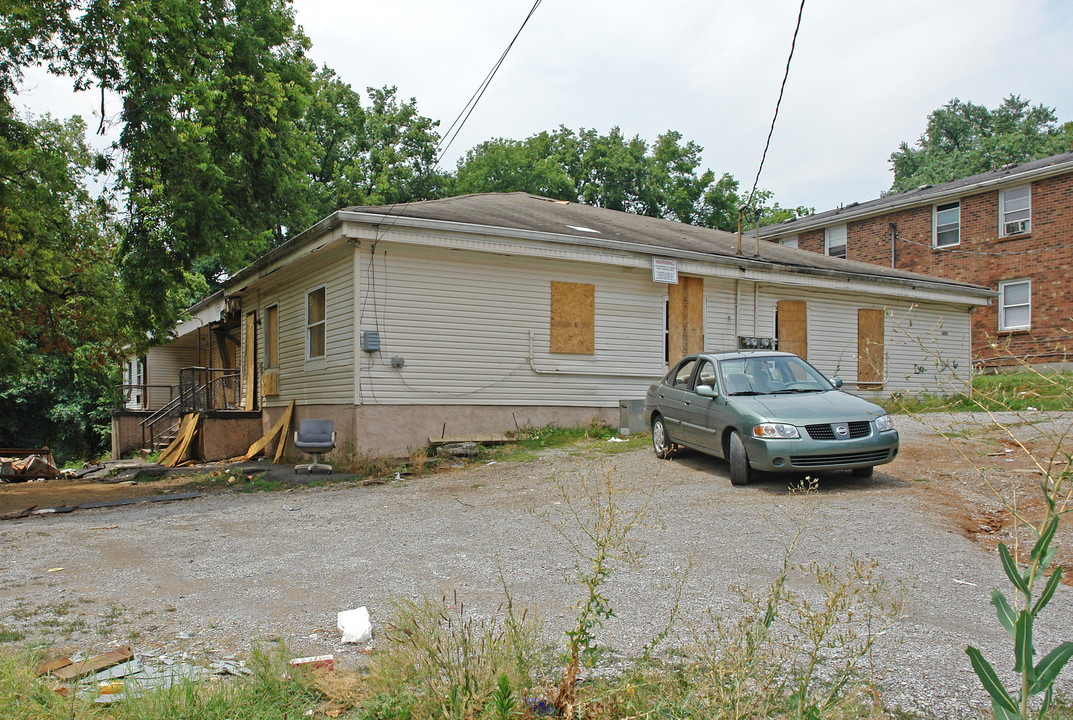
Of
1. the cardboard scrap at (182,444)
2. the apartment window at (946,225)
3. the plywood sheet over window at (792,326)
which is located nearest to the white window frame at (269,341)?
the cardboard scrap at (182,444)

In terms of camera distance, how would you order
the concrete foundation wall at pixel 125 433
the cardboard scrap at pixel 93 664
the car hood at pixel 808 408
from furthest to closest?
1. the concrete foundation wall at pixel 125 433
2. the car hood at pixel 808 408
3. the cardboard scrap at pixel 93 664

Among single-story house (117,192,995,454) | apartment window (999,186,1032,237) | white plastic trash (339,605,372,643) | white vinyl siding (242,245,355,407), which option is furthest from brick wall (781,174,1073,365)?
white plastic trash (339,605,372,643)

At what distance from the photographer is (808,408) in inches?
348

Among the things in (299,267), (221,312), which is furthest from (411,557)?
(221,312)

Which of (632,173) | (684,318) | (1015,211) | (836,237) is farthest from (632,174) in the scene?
(684,318)

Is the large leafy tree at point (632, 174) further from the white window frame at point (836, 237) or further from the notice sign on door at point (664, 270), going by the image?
the notice sign on door at point (664, 270)

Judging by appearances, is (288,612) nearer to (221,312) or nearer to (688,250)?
(688,250)

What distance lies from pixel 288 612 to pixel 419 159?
34917 millimetres

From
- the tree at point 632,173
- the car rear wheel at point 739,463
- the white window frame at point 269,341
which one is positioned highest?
the tree at point 632,173

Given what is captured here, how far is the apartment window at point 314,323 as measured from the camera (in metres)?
15.1

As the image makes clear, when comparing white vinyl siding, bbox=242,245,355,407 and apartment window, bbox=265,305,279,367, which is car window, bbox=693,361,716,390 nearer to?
white vinyl siding, bbox=242,245,355,407

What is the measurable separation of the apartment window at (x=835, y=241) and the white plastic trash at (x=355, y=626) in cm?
2853

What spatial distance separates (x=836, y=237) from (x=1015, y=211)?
6.62m

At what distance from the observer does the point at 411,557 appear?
6.58 meters
